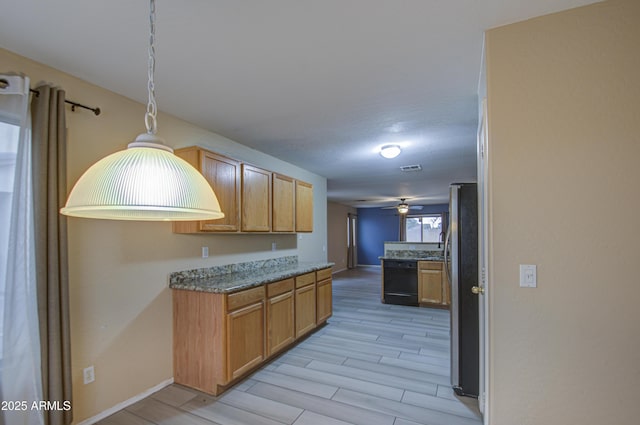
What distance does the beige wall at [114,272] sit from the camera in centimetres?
219

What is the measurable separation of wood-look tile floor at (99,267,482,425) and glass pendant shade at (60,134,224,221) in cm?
199

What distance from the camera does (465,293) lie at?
268 cm

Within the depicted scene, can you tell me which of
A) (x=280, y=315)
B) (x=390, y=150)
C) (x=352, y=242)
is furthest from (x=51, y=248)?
(x=352, y=242)

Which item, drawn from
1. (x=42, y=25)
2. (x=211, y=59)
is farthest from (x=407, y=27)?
(x=42, y=25)

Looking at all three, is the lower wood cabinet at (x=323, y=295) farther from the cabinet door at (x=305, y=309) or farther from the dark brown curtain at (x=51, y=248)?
the dark brown curtain at (x=51, y=248)

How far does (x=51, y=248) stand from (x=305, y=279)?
2561 mm

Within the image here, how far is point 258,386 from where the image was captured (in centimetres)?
277

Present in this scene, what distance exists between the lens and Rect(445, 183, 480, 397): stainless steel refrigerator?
263 cm

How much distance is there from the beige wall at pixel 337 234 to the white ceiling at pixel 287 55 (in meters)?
7.02

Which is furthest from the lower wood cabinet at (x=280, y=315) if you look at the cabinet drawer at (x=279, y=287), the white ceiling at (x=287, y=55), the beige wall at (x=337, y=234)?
the beige wall at (x=337, y=234)

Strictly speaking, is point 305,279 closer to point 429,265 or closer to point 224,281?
point 224,281

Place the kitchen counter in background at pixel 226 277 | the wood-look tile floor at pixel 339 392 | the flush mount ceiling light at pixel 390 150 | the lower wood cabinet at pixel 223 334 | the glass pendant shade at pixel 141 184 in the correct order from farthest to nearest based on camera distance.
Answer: the flush mount ceiling light at pixel 390 150 → the kitchen counter in background at pixel 226 277 → the lower wood cabinet at pixel 223 334 → the wood-look tile floor at pixel 339 392 → the glass pendant shade at pixel 141 184

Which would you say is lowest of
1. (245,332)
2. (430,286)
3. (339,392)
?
(339,392)

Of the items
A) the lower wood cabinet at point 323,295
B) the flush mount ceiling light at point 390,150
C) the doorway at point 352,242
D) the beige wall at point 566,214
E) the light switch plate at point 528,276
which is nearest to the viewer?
the beige wall at point 566,214
